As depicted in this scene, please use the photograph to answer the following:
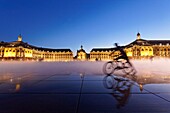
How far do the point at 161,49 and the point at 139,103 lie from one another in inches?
5991

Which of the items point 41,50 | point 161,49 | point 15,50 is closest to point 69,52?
point 41,50

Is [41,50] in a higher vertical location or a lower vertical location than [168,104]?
higher

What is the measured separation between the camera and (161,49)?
140 m

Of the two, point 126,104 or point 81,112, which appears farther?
point 126,104

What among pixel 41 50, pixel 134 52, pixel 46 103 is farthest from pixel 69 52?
pixel 46 103

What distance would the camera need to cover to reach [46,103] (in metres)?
4.01

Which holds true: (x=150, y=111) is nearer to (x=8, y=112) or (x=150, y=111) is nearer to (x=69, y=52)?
(x=8, y=112)

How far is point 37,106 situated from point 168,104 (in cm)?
327

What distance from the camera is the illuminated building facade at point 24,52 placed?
134000mm

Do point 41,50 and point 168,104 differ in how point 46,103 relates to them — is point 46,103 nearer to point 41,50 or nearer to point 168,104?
point 168,104

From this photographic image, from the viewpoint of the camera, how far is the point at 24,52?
13962 centimetres

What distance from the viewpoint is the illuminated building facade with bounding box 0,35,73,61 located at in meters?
134

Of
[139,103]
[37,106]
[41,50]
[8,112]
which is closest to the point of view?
[8,112]

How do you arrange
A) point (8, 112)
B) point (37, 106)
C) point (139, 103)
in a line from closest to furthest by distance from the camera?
point (8, 112) < point (37, 106) < point (139, 103)
